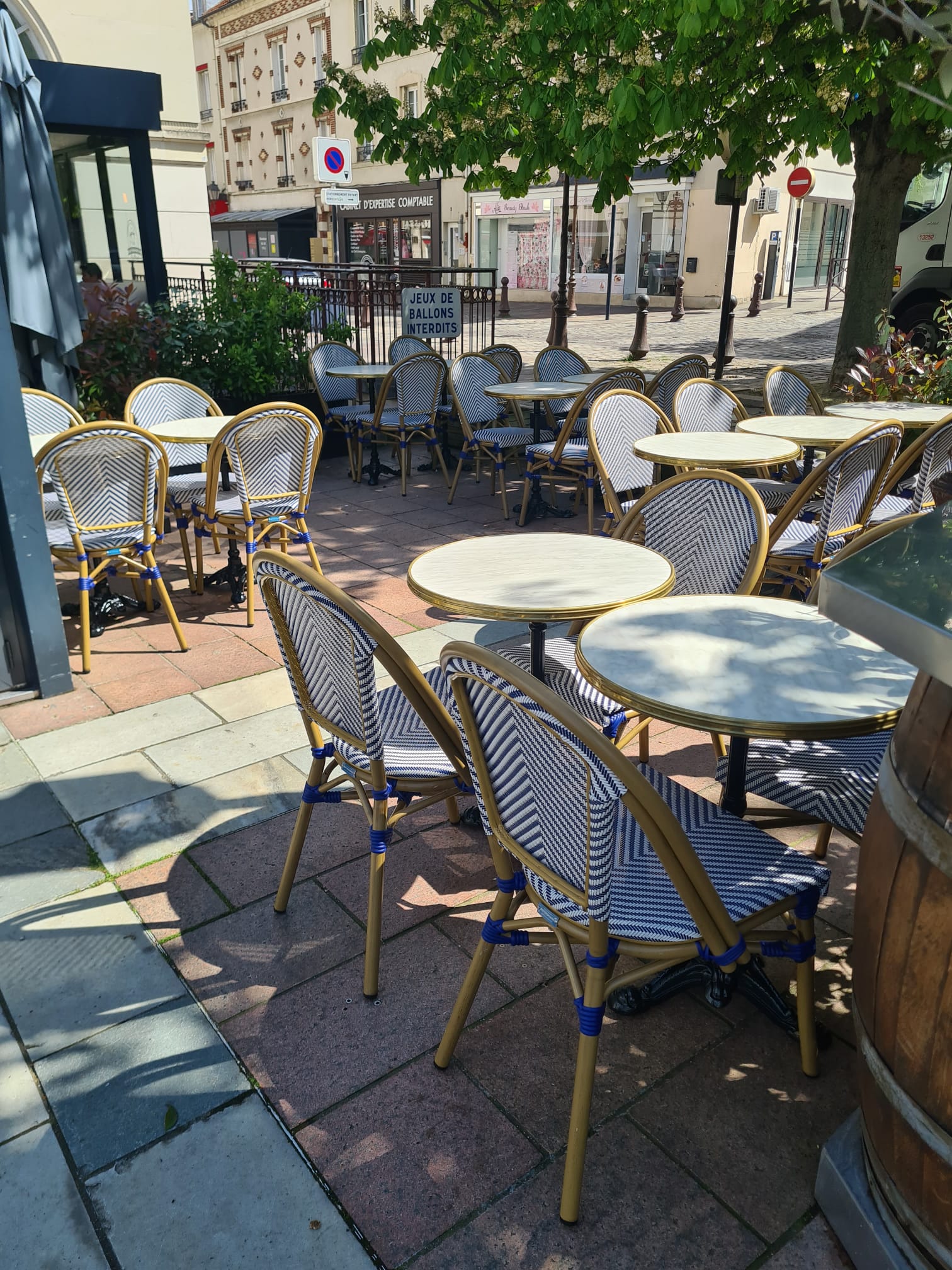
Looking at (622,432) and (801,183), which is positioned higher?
(801,183)

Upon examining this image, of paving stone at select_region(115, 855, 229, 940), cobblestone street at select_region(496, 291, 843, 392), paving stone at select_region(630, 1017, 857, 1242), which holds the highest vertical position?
cobblestone street at select_region(496, 291, 843, 392)

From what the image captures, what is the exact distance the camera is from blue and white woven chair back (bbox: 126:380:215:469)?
5449 millimetres

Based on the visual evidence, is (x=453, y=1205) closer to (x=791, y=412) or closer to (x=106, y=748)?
(x=106, y=748)

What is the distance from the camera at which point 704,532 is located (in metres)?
3.15

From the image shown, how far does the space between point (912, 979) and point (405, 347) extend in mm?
7543

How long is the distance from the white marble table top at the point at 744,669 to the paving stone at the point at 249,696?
6.16ft

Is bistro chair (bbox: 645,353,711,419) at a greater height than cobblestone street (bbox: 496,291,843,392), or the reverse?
bistro chair (bbox: 645,353,711,419)

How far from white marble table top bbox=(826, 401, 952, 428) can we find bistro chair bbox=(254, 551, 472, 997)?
160 inches

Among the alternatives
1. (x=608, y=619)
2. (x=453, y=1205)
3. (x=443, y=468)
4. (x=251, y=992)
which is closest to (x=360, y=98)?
(x=443, y=468)

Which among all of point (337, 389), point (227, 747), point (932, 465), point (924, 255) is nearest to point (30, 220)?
point (337, 389)

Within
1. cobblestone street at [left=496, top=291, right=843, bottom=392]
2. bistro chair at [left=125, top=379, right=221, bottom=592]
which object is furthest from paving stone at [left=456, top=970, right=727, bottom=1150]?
cobblestone street at [left=496, top=291, right=843, bottom=392]

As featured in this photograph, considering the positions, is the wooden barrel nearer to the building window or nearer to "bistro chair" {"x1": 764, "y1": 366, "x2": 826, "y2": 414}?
"bistro chair" {"x1": 764, "y1": 366, "x2": 826, "y2": 414}

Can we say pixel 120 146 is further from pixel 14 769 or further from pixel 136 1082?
pixel 136 1082

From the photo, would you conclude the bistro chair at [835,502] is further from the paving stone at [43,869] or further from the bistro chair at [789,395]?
the paving stone at [43,869]
